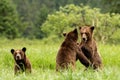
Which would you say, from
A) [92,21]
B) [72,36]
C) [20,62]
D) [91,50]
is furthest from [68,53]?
[92,21]

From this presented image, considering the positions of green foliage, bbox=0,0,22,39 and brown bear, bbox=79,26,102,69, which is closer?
brown bear, bbox=79,26,102,69

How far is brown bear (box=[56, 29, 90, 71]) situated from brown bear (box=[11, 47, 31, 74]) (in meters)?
0.89

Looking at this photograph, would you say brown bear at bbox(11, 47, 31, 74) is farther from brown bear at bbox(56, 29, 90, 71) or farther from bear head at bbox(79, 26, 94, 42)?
bear head at bbox(79, 26, 94, 42)

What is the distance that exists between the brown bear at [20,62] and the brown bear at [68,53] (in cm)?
89

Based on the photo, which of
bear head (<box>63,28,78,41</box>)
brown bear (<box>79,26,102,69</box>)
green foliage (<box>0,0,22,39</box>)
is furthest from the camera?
green foliage (<box>0,0,22,39</box>)

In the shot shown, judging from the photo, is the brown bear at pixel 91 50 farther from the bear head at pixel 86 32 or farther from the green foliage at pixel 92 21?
the green foliage at pixel 92 21

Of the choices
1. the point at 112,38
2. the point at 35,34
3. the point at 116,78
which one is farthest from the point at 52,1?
the point at 116,78

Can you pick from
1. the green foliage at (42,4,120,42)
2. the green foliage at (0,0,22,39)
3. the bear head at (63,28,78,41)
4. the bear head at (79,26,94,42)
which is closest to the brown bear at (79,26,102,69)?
the bear head at (79,26,94,42)

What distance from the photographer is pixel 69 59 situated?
8094mm

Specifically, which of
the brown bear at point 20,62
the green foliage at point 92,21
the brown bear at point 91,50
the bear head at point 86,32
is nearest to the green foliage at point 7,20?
the green foliage at point 92,21

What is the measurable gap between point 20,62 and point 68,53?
1.19m

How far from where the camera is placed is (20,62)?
880 cm

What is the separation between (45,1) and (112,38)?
44.2m

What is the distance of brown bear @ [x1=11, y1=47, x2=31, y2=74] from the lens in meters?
8.64
